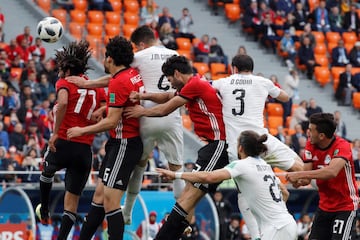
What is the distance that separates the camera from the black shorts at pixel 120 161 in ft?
44.2

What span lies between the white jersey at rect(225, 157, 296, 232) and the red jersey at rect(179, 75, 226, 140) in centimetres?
174

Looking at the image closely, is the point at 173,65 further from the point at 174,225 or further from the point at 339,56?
the point at 339,56

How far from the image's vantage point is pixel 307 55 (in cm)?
3200

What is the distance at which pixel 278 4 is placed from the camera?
109 feet

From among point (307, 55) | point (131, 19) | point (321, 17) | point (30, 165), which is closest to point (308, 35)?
point (307, 55)

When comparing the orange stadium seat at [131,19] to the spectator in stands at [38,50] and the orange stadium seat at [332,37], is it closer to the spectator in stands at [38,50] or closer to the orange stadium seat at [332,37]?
the spectator in stands at [38,50]

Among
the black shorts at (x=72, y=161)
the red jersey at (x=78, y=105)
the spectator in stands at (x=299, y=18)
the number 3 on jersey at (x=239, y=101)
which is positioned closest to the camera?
the number 3 on jersey at (x=239, y=101)

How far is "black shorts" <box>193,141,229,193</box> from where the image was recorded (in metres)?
13.8

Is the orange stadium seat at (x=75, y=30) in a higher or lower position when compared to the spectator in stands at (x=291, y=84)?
higher

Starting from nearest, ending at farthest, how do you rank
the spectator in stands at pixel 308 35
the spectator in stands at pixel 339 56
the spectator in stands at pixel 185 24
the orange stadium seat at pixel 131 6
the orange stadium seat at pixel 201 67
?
the orange stadium seat at pixel 201 67 → the spectator in stands at pixel 185 24 → the orange stadium seat at pixel 131 6 → the spectator in stands at pixel 308 35 → the spectator in stands at pixel 339 56

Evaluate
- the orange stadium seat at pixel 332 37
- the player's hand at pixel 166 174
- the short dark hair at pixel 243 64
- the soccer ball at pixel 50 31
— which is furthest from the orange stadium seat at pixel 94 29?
the player's hand at pixel 166 174

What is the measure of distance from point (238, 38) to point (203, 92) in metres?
18.8

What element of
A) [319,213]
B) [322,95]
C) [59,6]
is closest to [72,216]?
[319,213]

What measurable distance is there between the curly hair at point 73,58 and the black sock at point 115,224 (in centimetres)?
198
